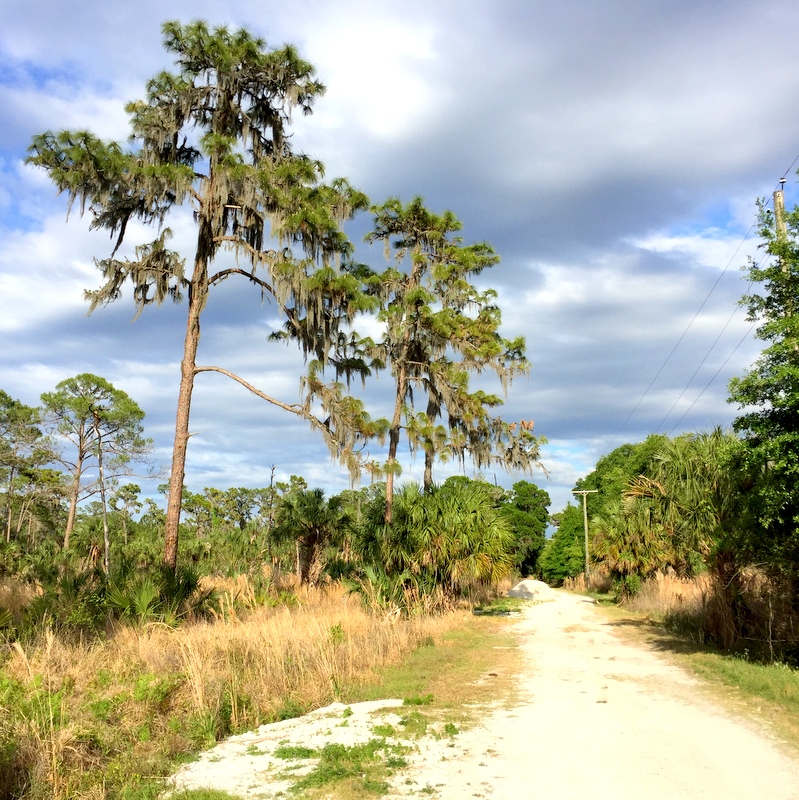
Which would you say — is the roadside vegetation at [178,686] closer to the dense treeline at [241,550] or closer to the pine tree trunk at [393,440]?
the dense treeline at [241,550]

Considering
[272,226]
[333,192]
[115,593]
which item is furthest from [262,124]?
[115,593]

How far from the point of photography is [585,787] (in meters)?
5.70

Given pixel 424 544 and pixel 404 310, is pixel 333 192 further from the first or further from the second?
pixel 424 544

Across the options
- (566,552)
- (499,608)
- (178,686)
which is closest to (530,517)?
(566,552)

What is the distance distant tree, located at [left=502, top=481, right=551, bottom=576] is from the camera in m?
62.5

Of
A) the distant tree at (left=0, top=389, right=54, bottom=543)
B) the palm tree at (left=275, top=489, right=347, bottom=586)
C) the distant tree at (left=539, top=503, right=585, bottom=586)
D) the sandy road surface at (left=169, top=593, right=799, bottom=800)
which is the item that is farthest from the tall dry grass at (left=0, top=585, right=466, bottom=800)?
the distant tree at (left=539, top=503, right=585, bottom=586)

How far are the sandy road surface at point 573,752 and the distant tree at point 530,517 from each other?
5297cm

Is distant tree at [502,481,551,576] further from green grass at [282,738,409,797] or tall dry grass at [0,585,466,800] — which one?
green grass at [282,738,409,797]

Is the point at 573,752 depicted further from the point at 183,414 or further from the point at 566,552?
the point at 566,552

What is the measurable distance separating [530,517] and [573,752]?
191ft

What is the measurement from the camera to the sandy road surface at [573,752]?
5.71 m

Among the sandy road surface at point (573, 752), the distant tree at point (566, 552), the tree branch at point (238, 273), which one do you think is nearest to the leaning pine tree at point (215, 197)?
the tree branch at point (238, 273)

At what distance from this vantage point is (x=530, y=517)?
6334 cm

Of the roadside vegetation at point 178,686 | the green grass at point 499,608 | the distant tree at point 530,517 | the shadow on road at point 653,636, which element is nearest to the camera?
the roadside vegetation at point 178,686
